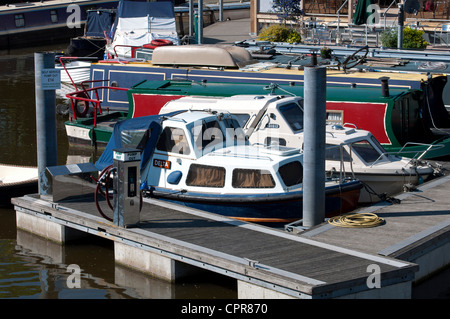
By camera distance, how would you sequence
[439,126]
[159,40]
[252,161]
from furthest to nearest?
[159,40]
[439,126]
[252,161]

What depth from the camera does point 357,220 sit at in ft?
46.7

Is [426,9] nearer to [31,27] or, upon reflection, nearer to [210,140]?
[210,140]

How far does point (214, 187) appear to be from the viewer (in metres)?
15.6

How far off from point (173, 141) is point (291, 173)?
2.52 meters

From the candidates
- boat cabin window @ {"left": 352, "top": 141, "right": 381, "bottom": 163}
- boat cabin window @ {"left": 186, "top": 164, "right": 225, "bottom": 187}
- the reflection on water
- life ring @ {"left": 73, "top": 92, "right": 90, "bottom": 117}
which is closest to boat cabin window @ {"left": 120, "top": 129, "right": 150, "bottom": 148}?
boat cabin window @ {"left": 186, "top": 164, "right": 225, "bottom": 187}

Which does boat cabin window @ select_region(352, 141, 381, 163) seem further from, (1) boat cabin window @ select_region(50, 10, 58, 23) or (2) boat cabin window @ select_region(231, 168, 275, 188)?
(1) boat cabin window @ select_region(50, 10, 58, 23)

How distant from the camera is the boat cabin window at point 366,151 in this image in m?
17.3

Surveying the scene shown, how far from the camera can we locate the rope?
46.1 ft

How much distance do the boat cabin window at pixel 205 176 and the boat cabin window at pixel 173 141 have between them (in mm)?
416

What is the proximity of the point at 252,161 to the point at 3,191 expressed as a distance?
591 cm

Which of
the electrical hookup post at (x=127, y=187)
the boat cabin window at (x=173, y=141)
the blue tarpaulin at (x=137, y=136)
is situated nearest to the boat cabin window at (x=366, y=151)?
the boat cabin window at (x=173, y=141)

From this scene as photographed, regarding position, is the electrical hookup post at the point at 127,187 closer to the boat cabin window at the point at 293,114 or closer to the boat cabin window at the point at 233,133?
the boat cabin window at the point at 233,133

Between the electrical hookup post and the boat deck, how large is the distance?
0.67 ft

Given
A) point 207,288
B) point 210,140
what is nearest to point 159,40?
point 210,140
